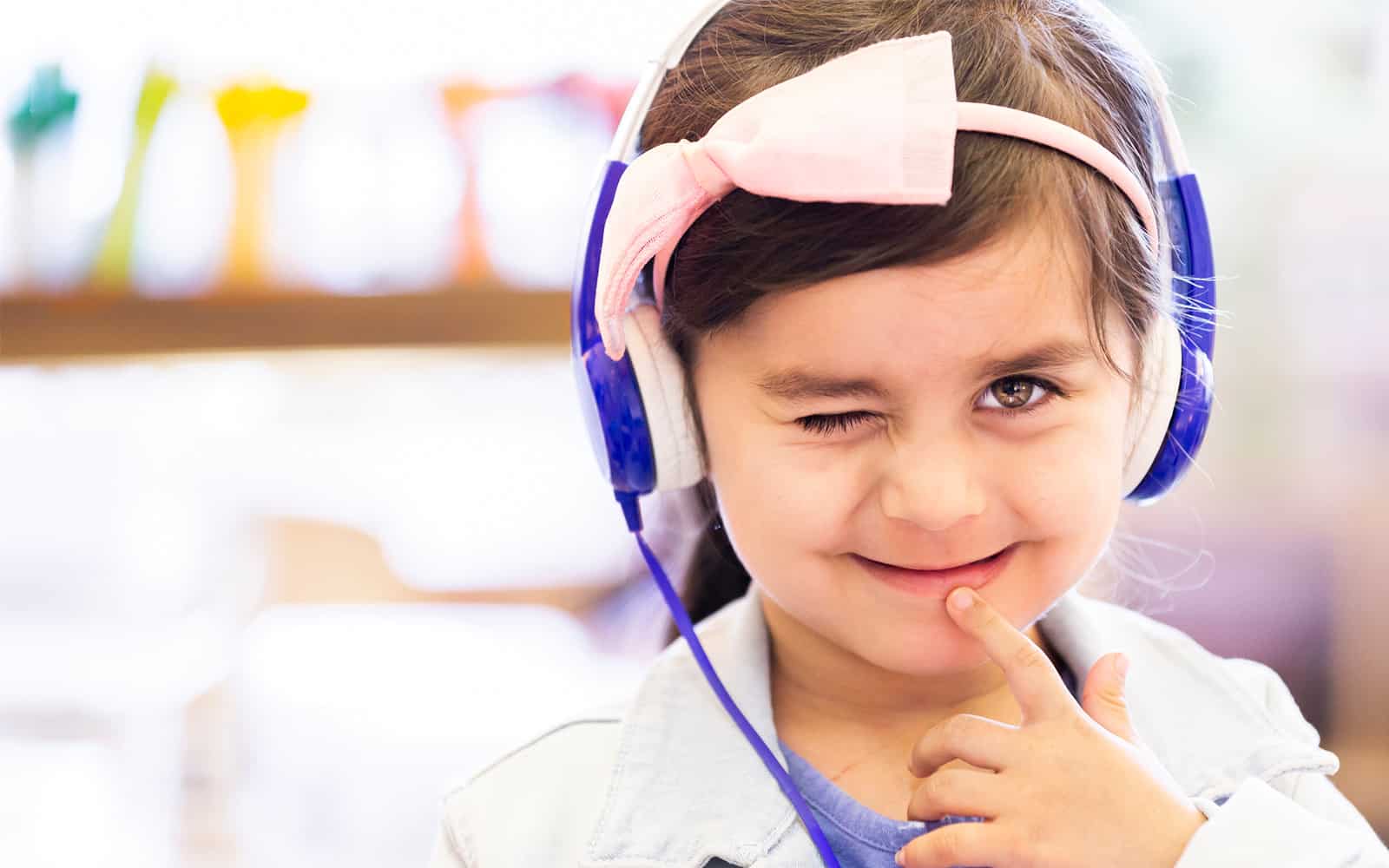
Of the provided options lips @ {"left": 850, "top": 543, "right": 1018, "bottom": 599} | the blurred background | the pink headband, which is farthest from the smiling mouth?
the blurred background

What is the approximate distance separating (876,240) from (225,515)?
149 centimetres

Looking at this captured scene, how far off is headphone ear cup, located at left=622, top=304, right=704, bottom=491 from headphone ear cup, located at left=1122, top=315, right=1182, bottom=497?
29 cm

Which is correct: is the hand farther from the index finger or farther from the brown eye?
the brown eye

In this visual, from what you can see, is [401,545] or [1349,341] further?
[401,545]

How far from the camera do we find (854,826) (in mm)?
886

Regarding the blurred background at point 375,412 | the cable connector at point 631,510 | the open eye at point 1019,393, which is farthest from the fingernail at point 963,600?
the blurred background at point 375,412

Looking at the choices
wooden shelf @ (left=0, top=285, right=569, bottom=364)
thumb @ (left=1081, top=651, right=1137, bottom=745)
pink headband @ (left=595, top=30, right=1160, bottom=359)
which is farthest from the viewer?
wooden shelf @ (left=0, top=285, right=569, bottom=364)

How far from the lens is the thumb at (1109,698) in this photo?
0.80 metres

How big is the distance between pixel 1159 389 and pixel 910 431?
192mm

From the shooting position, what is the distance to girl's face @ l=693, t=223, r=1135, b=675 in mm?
731

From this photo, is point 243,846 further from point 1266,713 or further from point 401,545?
point 1266,713

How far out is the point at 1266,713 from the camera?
0.92 meters

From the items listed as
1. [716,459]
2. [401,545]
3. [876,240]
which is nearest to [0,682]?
[401,545]

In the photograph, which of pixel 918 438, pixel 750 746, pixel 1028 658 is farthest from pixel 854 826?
pixel 918 438
